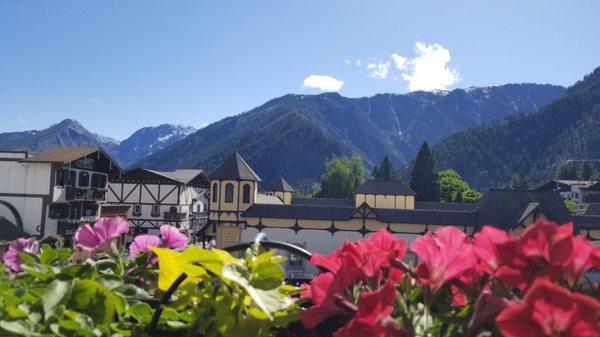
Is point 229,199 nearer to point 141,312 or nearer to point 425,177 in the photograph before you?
point 141,312

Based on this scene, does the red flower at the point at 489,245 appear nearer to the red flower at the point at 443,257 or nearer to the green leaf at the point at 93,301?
the red flower at the point at 443,257

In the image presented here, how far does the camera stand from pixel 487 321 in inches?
24.5

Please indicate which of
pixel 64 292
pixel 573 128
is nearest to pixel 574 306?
pixel 64 292

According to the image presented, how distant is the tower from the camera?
2684cm

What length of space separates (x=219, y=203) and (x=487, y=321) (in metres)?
27.2

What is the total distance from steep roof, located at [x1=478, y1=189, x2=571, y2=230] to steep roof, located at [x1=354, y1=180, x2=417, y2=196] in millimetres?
13653

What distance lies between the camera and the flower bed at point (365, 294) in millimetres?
611

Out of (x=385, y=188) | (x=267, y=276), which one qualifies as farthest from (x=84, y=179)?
(x=267, y=276)

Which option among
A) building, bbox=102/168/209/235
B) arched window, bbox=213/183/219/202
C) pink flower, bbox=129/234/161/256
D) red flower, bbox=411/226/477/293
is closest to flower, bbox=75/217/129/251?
pink flower, bbox=129/234/161/256

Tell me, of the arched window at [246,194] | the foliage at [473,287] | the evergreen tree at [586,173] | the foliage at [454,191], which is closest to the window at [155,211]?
the arched window at [246,194]

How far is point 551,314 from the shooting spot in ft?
1.68

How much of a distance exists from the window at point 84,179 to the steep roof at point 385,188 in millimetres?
22861

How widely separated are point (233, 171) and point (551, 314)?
91.3ft

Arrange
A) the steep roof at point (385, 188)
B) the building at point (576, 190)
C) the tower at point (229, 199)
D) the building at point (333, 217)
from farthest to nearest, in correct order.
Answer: the building at point (576, 190) → the steep roof at point (385, 188) → the tower at point (229, 199) → the building at point (333, 217)
